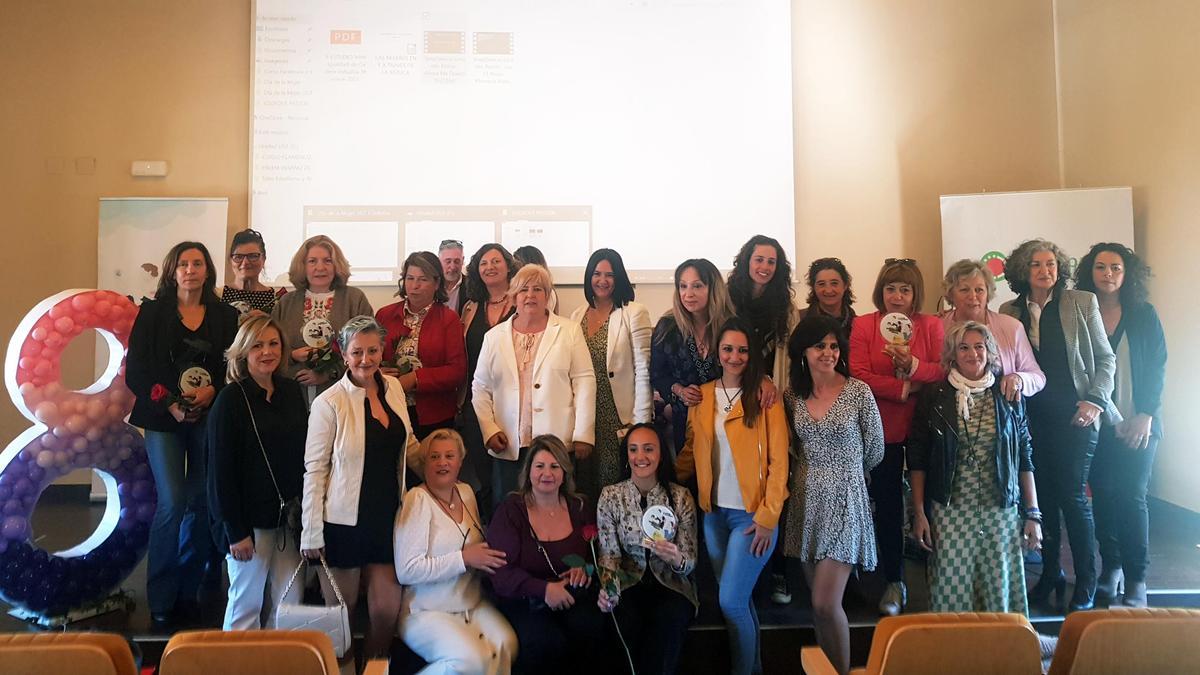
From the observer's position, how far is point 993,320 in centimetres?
320

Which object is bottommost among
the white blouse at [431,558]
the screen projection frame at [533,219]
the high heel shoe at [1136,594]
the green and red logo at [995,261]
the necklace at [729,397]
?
the high heel shoe at [1136,594]

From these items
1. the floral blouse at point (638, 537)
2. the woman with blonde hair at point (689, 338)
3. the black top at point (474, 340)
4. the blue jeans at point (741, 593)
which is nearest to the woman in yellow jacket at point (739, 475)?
the blue jeans at point (741, 593)

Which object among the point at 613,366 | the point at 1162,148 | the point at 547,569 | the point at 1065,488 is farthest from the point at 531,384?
the point at 1162,148

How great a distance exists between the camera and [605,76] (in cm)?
511

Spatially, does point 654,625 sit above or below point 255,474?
below

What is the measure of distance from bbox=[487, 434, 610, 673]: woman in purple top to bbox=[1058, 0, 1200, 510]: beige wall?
4.02 m

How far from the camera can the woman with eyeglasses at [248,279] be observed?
3342mm

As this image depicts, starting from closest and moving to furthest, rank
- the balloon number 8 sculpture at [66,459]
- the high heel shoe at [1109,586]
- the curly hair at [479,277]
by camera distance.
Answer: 1. the balloon number 8 sculpture at [66,459]
2. the high heel shoe at [1109,586]
3. the curly hair at [479,277]

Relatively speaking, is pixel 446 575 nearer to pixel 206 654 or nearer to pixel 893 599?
pixel 206 654

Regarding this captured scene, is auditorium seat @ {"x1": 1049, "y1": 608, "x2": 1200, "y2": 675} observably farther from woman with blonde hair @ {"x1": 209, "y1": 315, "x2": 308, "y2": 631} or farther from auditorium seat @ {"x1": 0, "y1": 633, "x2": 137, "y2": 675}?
woman with blonde hair @ {"x1": 209, "y1": 315, "x2": 308, "y2": 631}

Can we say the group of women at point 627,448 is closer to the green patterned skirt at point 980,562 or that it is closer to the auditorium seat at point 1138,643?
the green patterned skirt at point 980,562

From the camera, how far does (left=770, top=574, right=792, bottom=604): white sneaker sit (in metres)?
3.04

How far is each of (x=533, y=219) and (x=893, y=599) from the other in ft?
10.8

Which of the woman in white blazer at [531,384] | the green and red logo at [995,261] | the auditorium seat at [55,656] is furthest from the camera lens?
the green and red logo at [995,261]
